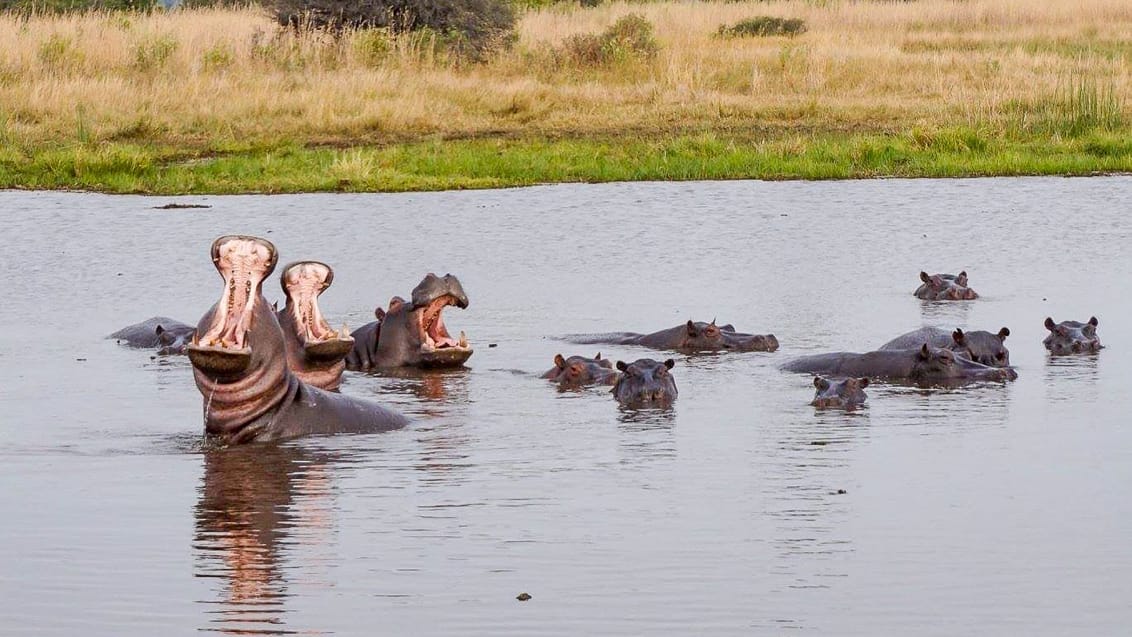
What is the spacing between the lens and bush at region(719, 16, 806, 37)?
32125mm

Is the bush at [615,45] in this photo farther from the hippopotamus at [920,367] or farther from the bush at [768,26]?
the hippopotamus at [920,367]

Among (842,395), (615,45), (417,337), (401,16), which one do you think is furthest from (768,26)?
(842,395)

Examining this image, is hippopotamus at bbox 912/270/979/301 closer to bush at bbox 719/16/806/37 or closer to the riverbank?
the riverbank

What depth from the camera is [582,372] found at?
27.3 ft

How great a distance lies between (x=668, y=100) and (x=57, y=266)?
11.0 metres

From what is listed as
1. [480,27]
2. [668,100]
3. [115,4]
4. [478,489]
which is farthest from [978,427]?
[115,4]

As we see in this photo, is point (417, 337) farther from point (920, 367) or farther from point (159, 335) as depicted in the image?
point (920, 367)

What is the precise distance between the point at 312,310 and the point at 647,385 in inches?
55.8

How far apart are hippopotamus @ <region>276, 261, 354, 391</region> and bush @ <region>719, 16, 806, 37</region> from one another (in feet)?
80.8

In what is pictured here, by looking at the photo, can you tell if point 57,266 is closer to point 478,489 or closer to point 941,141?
point 478,489

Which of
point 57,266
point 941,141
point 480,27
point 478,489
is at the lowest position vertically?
point 478,489

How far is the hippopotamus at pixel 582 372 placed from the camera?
328 inches

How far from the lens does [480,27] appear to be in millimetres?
25672

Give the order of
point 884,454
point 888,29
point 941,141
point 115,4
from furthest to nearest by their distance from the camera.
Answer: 1. point 115,4
2. point 888,29
3. point 941,141
4. point 884,454
